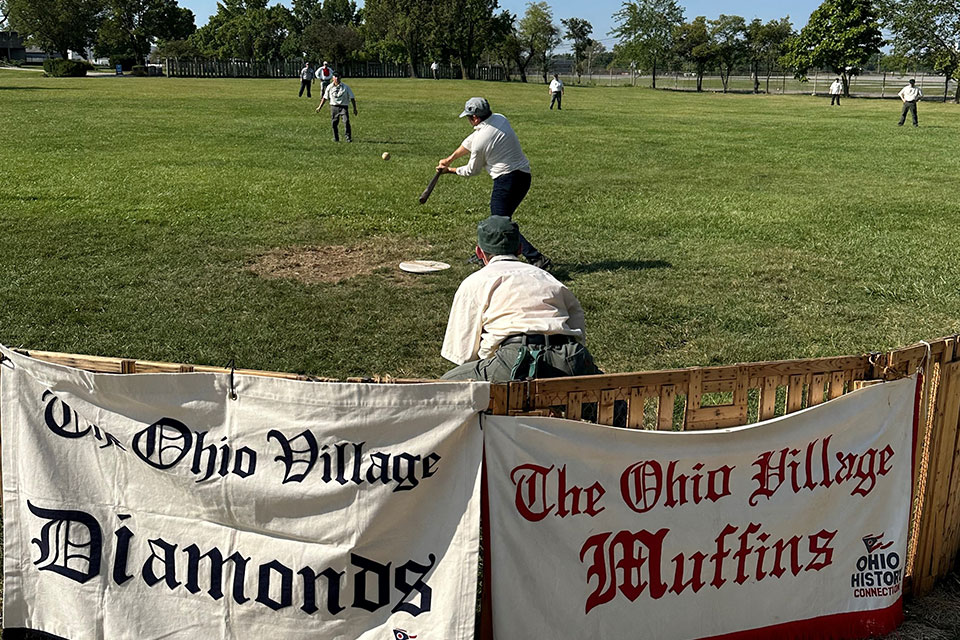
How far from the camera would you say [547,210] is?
15.4 metres

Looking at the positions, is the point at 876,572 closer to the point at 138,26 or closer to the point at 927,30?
the point at 927,30

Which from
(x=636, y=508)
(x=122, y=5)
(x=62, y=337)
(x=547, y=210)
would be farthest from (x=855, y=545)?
(x=122, y=5)

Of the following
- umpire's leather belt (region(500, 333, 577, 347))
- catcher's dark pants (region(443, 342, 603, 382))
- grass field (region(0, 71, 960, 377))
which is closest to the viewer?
catcher's dark pants (region(443, 342, 603, 382))

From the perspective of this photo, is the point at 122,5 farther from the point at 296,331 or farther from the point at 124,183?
the point at 296,331

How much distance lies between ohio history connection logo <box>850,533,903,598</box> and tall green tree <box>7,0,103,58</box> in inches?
4595

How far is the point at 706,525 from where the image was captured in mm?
3967

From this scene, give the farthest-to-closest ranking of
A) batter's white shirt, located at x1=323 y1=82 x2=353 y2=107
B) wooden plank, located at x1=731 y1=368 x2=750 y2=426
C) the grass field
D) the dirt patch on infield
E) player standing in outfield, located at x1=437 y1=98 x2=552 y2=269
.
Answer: batter's white shirt, located at x1=323 y1=82 x2=353 y2=107 < the dirt patch on infield < player standing in outfield, located at x1=437 y1=98 x2=552 y2=269 < the grass field < wooden plank, located at x1=731 y1=368 x2=750 y2=426

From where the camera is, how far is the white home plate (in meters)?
10.9

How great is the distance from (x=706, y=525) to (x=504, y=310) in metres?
1.52

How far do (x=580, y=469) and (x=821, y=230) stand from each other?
450 inches

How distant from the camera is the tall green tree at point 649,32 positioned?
100062 mm

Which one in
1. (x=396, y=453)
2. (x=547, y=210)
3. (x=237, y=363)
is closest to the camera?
(x=396, y=453)

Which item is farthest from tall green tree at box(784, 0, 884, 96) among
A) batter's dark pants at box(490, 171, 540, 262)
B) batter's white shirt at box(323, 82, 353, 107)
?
batter's dark pants at box(490, 171, 540, 262)

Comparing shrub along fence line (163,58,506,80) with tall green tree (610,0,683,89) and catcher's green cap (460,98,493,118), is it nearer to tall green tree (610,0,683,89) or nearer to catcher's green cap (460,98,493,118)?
tall green tree (610,0,683,89)
